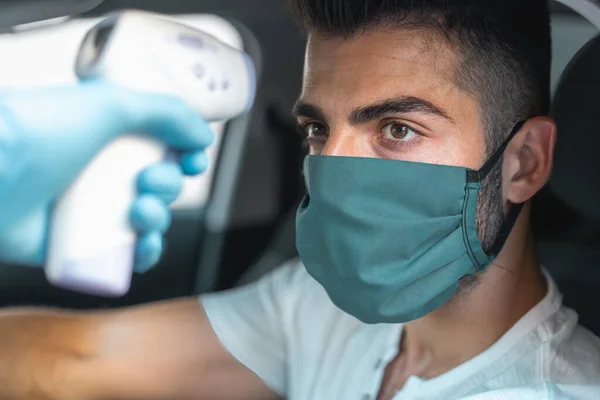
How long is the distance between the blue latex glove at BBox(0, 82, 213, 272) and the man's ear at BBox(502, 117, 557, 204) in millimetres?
638

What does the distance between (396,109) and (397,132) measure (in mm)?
44

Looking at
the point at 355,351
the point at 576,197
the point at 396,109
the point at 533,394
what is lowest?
the point at 355,351

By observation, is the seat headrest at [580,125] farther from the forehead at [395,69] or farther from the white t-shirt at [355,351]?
the forehead at [395,69]

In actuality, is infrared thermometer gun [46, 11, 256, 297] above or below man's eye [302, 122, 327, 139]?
above

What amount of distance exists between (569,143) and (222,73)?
84cm

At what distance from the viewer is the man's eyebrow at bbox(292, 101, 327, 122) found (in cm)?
133

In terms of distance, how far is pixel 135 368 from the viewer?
1641 mm

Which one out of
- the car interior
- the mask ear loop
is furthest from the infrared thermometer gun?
the mask ear loop

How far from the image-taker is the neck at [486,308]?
4.45 feet

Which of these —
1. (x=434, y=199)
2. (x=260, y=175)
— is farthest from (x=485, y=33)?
(x=260, y=175)

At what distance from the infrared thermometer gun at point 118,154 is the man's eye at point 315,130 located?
0.36 metres

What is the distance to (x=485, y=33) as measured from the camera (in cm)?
130

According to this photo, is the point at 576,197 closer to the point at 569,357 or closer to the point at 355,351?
the point at 569,357

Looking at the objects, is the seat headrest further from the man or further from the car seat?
the man
